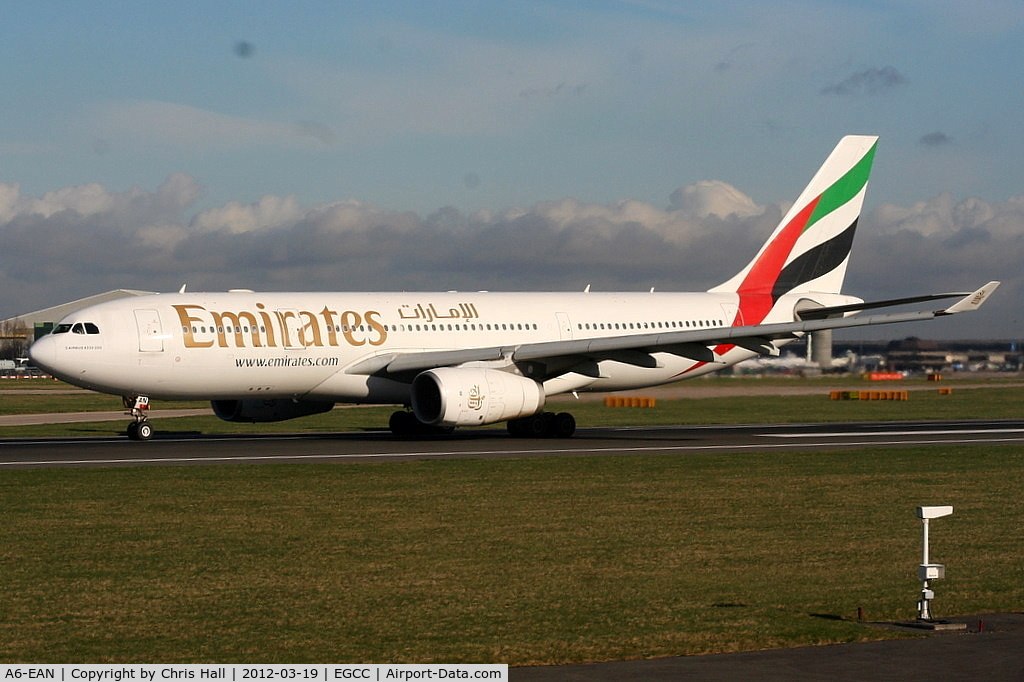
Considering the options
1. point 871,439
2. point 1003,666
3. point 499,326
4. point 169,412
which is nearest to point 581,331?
point 499,326

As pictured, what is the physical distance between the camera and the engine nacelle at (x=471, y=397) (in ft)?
107

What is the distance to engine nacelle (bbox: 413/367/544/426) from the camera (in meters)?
32.6

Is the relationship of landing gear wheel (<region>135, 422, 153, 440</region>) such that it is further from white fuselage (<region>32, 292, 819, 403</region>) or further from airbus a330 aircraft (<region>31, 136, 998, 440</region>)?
white fuselage (<region>32, 292, 819, 403</region>)

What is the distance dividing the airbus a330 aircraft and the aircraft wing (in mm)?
47

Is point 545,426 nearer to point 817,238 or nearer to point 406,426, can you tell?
point 406,426

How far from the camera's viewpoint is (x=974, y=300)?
33219 millimetres

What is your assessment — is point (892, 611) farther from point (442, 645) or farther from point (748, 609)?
point (442, 645)

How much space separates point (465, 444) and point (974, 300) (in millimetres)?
13061

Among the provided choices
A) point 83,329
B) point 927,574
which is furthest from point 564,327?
point 927,574

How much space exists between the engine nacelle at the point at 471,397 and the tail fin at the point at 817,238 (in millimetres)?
11450

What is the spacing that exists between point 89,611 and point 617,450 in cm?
1969

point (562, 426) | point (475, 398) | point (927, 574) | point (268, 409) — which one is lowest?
point (927, 574)

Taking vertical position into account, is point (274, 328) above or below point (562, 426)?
above

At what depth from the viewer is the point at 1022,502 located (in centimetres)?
2039
